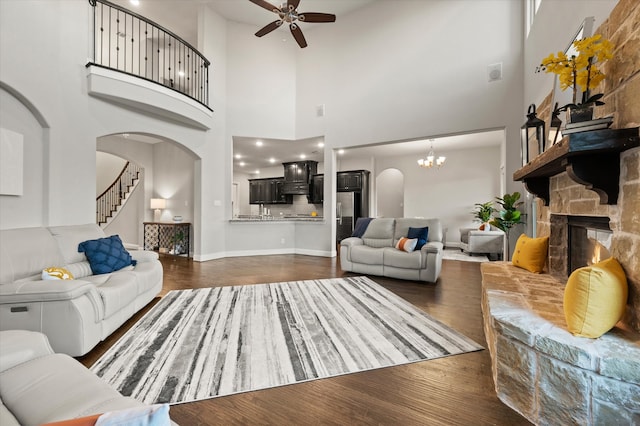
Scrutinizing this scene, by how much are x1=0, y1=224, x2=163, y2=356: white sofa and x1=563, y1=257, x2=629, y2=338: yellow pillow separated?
3.20 meters

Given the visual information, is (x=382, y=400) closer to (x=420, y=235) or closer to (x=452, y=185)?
(x=420, y=235)

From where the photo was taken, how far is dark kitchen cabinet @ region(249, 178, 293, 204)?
9359 millimetres

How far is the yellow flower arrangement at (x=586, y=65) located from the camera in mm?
1565

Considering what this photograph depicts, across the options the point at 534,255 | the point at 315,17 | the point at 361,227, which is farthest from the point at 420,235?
the point at 315,17

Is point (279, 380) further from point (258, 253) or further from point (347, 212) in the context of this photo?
point (347, 212)

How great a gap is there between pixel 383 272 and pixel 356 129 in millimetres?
3283

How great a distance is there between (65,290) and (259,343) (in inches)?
58.7

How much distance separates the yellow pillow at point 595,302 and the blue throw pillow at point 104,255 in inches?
158

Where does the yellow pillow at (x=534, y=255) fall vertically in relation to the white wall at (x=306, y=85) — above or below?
below

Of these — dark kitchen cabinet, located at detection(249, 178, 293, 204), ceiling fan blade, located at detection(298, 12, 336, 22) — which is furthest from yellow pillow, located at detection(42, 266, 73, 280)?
dark kitchen cabinet, located at detection(249, 178, 293, 204)

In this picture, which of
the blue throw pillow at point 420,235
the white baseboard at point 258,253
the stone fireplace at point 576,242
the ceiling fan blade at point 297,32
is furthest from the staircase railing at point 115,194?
the stone fireplace at point 576,242

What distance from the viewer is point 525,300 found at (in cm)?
189

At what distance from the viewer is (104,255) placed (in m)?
3.01

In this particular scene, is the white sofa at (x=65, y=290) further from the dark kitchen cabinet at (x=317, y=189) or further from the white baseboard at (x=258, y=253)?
the dark kitchen cabinet at (x=317, y=189)
